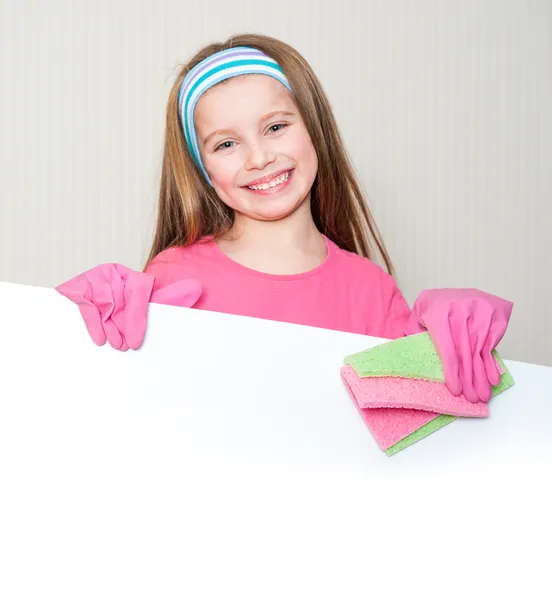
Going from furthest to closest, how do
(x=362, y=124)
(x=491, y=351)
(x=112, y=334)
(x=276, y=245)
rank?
(x=362, y=124)
(x=276, y=245)
(x=491, y=351)
(x=112, y=334)

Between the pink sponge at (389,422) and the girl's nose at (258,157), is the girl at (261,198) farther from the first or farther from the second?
the pink sponge at (389,422)

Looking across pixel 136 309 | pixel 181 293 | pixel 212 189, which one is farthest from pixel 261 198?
pixel 136 309

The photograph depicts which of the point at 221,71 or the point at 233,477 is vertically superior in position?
the point at 221,71

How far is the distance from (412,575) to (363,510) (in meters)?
0.10

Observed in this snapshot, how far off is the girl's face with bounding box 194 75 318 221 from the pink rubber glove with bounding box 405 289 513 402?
0.41 m

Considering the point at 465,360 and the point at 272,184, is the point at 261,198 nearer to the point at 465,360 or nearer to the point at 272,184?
the point at 272,184

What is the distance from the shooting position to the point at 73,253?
2.12 meters

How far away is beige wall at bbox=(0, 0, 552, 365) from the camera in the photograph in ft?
6.91

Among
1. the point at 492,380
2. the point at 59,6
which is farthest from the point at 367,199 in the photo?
the point at 492,380

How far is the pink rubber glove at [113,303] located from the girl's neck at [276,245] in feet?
1.45

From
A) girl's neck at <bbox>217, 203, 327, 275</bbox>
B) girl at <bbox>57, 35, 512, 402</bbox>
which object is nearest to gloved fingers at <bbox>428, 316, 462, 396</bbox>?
girl at <bbox>57, 35, 512, 402</bbox>

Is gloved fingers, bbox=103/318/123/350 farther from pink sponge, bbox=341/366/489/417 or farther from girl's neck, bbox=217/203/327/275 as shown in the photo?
girl's neck, bbox=217/203/327/275

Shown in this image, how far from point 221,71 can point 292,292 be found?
0.37 m

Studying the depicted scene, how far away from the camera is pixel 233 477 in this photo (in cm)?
112
